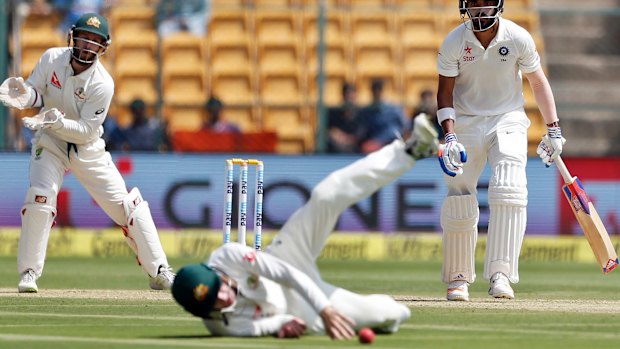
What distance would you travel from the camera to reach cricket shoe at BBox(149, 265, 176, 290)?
9.38 metres

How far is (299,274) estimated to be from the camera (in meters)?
6.01

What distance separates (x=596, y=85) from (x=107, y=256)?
7.25 meters

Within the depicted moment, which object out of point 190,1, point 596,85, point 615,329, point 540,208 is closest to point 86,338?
point 615,329

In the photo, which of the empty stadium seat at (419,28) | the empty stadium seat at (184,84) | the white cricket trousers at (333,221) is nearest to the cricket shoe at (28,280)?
the white cricket trousers at (333,221)

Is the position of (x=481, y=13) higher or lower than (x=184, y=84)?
higher

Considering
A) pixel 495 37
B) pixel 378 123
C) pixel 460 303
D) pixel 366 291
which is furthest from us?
pixel 378 123

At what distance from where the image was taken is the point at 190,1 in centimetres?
1680

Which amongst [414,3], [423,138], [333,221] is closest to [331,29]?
[414,3]

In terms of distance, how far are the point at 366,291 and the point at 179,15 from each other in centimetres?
808

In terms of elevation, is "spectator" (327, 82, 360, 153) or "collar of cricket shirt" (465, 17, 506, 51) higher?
"collar of cricket shirt" (465, 17, 506, 51)

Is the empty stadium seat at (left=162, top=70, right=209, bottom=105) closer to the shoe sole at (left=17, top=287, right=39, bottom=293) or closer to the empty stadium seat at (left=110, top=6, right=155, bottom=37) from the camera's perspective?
the empty stadium seat at (left=110, top=6, right=155, bottom=37)

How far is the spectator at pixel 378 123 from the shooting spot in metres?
15.2

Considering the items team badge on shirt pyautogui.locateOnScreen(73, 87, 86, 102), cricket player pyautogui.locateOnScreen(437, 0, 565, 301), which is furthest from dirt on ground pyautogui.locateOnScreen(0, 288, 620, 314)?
team badge on shirt pyautogui.locateOnScreen(73, 87, 86, 102)

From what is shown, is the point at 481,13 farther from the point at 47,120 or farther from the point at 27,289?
the point at 27,289
